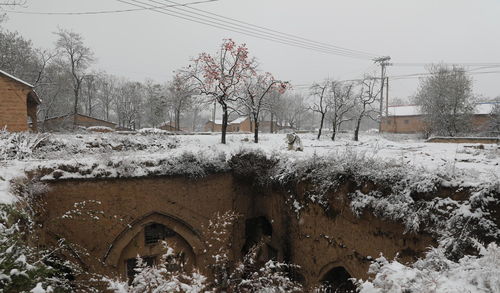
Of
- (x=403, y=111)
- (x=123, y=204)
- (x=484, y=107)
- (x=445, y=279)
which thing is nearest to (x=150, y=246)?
(x=123, y=204)

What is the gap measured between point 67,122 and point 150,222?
2246 cm

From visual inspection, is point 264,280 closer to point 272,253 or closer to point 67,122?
point 272,253

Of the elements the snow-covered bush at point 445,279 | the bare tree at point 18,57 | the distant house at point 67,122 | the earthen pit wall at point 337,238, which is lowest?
the earthen pit wall at point 337,238

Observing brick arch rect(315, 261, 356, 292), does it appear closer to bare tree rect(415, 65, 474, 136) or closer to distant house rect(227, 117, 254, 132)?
bare tree rect(415, 65, 474, 136)

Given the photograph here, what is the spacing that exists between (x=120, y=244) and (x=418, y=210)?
8.01 m

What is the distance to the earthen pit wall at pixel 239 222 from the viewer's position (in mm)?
6867

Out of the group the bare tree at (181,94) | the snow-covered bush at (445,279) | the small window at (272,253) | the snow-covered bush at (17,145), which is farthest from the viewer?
the bare tree at (181,94)

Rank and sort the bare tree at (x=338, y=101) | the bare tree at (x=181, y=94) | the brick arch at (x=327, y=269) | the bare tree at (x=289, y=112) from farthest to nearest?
the bare tree at (x=289, y=112) → the bare tree at (x=338, y=101) → the bare tree at (x=181, y=94) → the brick arch at (x=327, y=269)

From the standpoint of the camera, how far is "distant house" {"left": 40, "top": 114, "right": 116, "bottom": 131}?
24.2 m

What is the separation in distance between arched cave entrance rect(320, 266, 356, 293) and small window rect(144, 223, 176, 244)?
5.07 metres

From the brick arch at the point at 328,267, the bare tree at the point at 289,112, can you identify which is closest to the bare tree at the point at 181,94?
the brick arch at the point at 328,267

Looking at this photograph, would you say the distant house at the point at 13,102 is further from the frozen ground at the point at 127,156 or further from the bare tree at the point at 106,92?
the bare tree at the point at 106,92

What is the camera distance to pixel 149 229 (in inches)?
386

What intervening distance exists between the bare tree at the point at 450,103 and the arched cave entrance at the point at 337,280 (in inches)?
854
